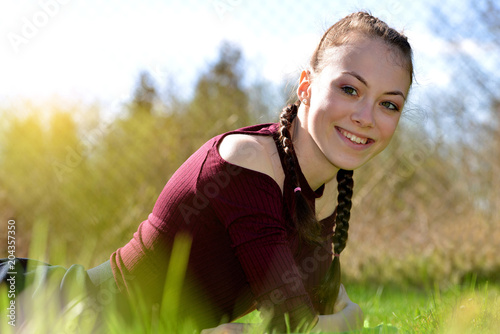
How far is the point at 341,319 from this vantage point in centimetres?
211

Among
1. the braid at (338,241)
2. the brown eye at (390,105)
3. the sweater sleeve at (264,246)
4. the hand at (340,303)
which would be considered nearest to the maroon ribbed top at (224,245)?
the sweater sleeve at (264,246)

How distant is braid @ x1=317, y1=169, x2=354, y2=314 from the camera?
2369mm

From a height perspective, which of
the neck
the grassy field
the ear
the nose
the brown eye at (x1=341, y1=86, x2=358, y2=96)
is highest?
the ear

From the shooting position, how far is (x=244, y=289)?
2.11 m

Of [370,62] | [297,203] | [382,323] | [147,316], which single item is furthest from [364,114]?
[147,316]

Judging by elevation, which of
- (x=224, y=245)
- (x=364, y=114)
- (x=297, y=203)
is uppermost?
(x=364, y=114)

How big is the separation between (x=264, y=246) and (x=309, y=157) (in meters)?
0.51

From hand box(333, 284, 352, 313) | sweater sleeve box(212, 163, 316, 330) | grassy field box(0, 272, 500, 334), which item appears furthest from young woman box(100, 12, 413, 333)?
hand box(333, 284, 352, 313)

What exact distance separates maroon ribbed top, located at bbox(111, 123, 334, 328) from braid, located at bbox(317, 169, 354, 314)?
145 mm

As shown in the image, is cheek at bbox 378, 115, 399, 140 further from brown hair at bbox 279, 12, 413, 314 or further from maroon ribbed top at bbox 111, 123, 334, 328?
maroon ribbed top at bbox 111, 123, 334, 328

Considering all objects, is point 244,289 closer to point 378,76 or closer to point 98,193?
point 378,76

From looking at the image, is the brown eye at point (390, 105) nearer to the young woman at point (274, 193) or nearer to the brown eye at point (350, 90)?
the young woman at point (274, 193)

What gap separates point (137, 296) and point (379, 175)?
411cm

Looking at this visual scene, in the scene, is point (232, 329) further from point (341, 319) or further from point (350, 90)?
point (350, 90)
